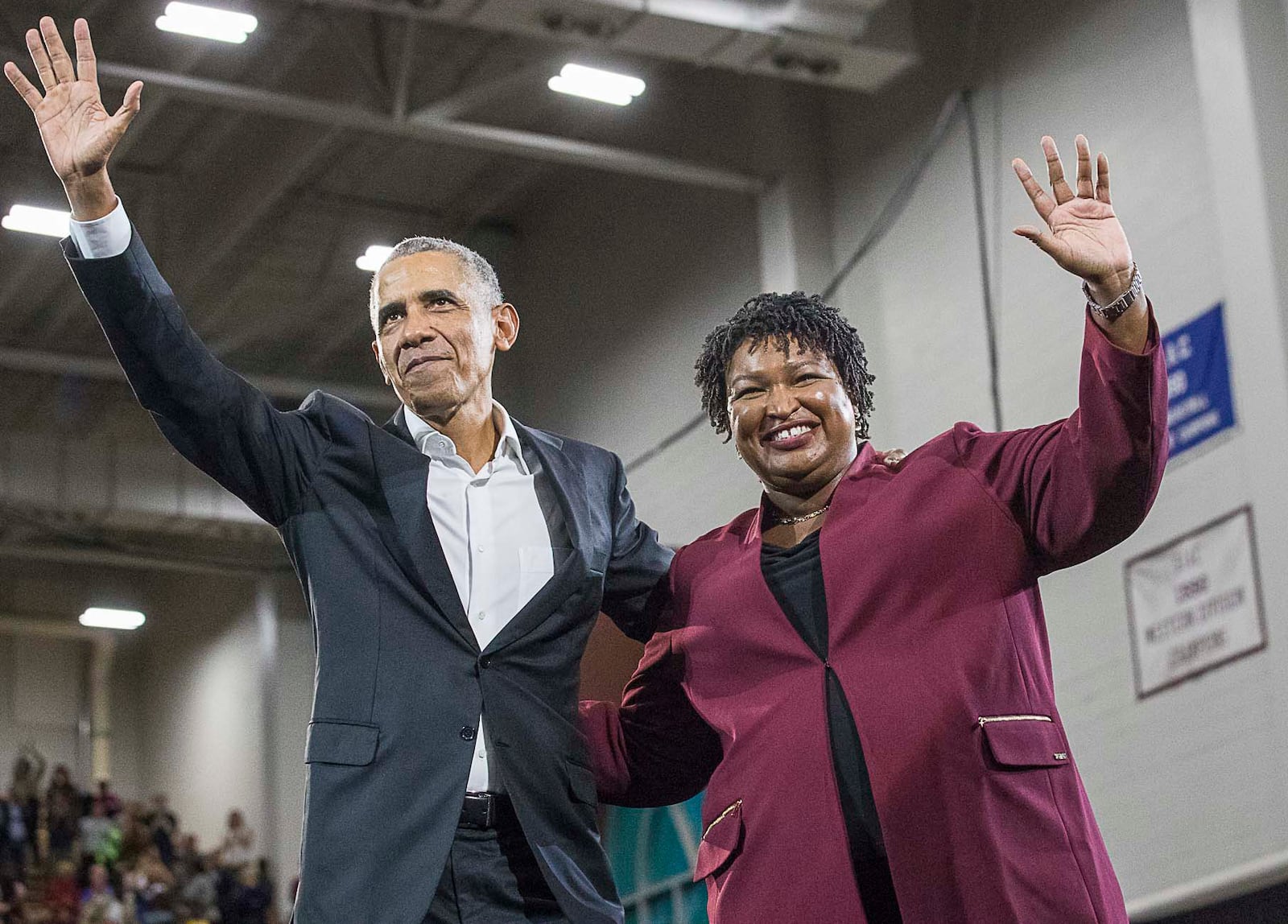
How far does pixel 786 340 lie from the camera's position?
3137mm

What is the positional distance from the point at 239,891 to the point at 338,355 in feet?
16.4

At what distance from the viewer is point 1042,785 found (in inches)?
107

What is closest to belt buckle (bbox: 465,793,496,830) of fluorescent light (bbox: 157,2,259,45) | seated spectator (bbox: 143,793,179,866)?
fluorescent light (bbox: 157,2,259,45)

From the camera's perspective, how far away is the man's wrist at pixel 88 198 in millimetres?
2688

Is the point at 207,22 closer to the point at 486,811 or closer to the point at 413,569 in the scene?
the point at 413,569

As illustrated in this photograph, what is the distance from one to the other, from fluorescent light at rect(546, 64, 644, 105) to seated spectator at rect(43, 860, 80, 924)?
29.7 ft

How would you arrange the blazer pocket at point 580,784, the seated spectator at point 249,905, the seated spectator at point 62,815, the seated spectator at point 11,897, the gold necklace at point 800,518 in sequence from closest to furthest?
the blazer pocket at point 580,784 < the gold necklace at point 800,518 < the seated spectator at point 11,897 < the seated spectator at point 249,905 < the seated spectator at point 62,815

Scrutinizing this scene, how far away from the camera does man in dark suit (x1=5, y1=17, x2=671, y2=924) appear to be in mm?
2676

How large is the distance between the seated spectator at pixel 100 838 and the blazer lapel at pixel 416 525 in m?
16.7

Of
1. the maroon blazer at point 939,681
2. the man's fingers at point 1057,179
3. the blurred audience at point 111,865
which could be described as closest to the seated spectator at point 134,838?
the blurred audience at point 111,865

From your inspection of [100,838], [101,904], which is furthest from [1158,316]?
[100,838]

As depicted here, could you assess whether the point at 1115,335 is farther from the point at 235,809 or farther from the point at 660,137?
the point at 235,809

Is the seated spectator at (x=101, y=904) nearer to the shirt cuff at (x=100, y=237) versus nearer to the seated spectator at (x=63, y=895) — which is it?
the seated spectator at (x=63, y=895)

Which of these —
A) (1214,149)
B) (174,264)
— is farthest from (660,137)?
(1214,149)
